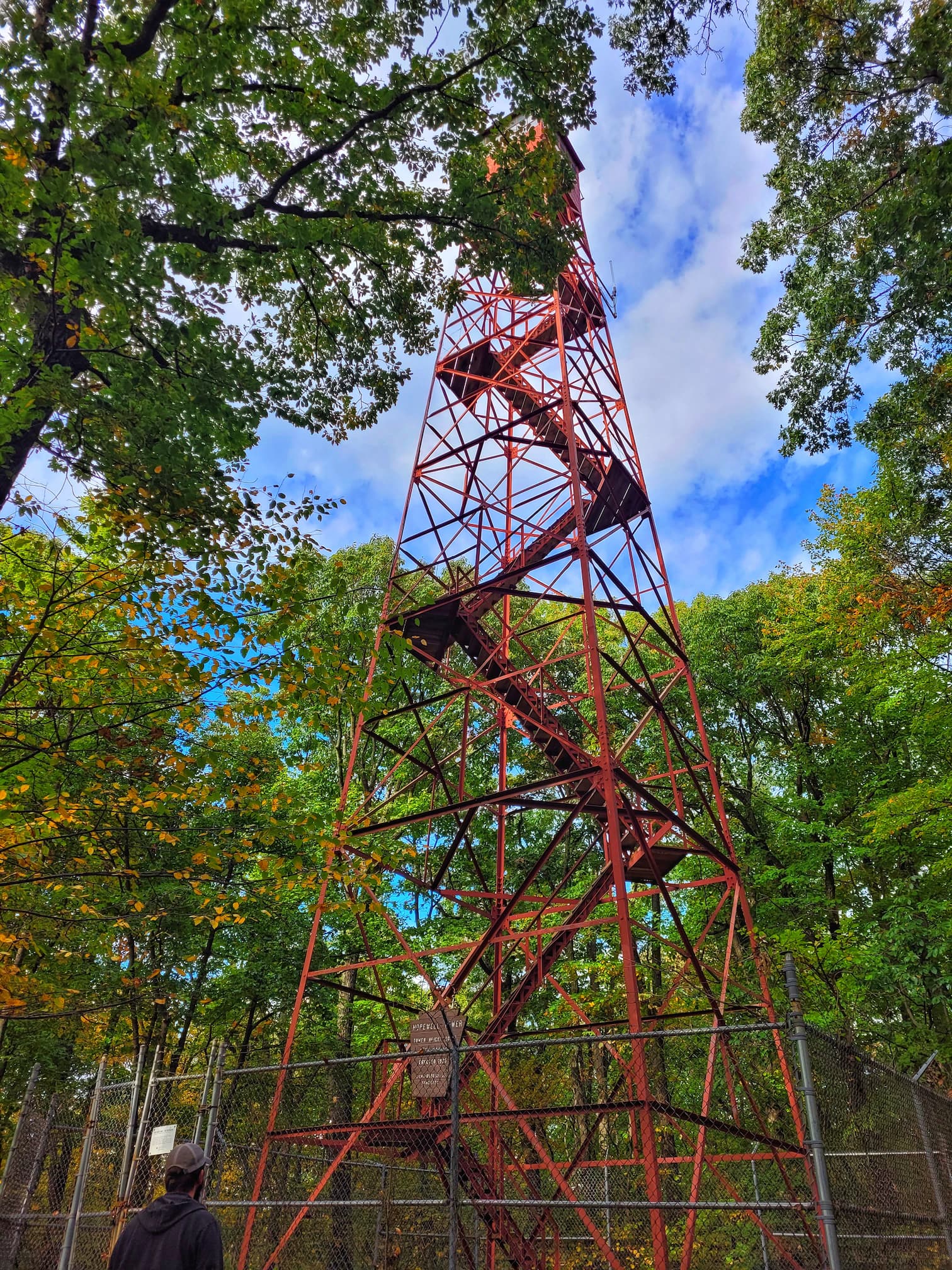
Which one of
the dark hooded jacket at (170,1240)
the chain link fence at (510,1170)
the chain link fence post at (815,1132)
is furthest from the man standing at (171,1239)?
the chain link fence post at (815,1132)

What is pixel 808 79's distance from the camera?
36.4 feet

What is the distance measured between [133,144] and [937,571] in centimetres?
1466

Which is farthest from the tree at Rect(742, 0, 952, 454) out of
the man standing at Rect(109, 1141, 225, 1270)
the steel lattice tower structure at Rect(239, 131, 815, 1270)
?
the man standing at Rect(109, 1141, 225, 1270)

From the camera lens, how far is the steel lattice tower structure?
9102mm

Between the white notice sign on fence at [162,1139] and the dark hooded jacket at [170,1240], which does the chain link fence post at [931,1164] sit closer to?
the dark hooded jacket at [170,1240]

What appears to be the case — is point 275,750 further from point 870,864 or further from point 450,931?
point 870,864

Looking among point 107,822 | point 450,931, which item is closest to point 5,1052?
point 107,822

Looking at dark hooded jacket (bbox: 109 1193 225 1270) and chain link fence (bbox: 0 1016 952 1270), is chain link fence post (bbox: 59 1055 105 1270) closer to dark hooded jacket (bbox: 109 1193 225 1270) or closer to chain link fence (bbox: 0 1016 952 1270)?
chain link fence (bbox: 0 1016 952 1270)

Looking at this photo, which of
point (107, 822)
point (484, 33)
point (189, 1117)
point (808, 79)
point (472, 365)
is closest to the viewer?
point (484, 33)

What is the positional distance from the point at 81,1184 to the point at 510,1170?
22.3 ft

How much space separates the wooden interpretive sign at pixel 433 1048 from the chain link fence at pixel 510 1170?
42 millimetres

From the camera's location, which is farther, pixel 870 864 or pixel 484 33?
pixel 870 864

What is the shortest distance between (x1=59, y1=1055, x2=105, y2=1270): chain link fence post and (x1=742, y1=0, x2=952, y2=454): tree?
504 inches

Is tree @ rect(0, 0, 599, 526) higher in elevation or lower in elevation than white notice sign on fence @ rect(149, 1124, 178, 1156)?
higher
